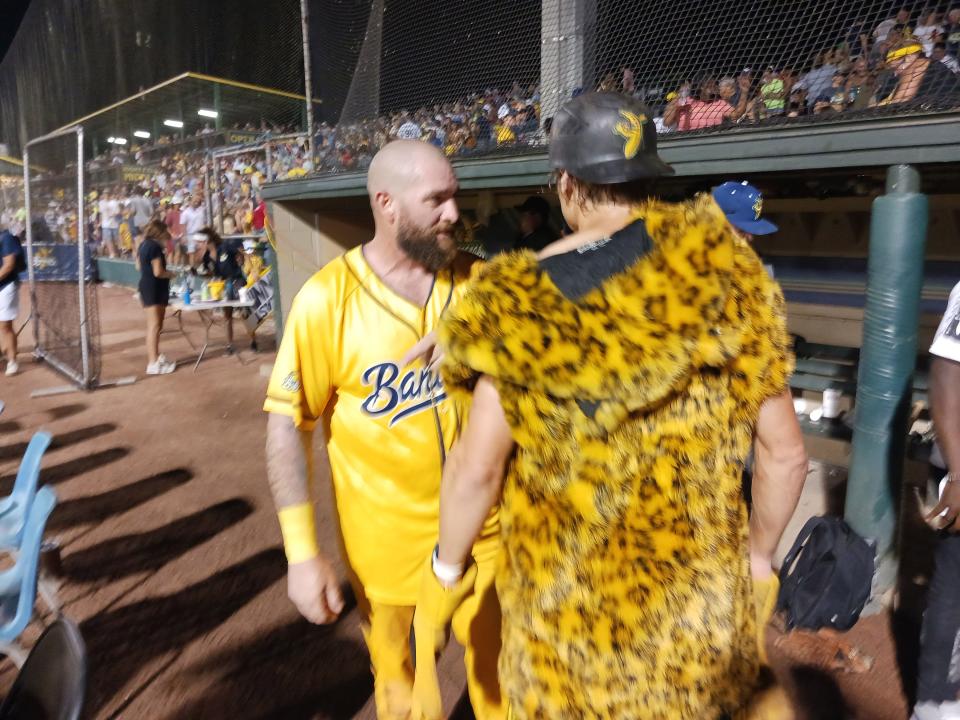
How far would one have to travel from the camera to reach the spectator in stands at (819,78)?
169 inches

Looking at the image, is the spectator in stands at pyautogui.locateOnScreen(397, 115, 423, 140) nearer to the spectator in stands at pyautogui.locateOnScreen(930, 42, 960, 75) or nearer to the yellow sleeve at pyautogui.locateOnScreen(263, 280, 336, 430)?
the spectator in stands at pyautogui.locateOnScreen(930, 42, 960, 75)

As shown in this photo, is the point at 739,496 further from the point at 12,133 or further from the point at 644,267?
the point at 12,133

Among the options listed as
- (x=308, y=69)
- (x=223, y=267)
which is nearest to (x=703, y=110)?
(x=308, y=69)

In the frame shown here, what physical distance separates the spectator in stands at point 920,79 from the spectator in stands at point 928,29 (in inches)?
3.1

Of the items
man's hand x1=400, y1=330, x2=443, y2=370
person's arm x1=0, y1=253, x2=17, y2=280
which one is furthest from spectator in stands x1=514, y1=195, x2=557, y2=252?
person's arm x1=0, y1=253, x2=17, y2=280

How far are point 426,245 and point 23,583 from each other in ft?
6.22

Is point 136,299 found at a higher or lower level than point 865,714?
higher

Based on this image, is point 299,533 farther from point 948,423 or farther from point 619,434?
point 948,423

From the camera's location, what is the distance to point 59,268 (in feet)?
32.3

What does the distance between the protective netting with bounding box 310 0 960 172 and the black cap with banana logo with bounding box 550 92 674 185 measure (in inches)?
74.0

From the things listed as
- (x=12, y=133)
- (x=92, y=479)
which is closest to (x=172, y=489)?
(x=92, y=479)

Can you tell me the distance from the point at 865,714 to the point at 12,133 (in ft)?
114

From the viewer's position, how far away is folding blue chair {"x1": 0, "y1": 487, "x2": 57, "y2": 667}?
2.41m

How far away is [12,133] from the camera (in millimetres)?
28234
